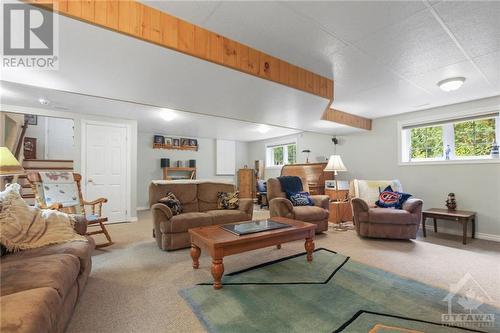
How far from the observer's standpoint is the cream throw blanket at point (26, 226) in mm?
1697

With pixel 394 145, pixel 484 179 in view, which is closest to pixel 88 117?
pixel 394 145

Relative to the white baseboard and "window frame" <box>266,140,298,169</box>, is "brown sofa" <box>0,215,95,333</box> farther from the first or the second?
"window frame" <box>266,140,298,169</box>

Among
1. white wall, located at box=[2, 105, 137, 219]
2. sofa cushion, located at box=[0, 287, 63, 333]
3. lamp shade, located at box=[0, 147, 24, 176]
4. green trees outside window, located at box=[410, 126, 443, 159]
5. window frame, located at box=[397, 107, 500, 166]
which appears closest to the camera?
sofa cushion, located at box=[0, 287, 63, 333]

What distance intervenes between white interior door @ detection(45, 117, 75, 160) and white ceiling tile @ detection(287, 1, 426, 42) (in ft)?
22.7

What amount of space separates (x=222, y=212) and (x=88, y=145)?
316cm

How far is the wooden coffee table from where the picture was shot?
2039 millimetres

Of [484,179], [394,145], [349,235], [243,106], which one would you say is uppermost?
Answer: [243,106]

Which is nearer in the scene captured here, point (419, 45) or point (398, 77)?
point (419, 45)

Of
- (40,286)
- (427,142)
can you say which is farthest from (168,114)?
(427,142)

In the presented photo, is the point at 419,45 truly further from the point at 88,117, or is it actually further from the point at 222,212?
the point at 88,117

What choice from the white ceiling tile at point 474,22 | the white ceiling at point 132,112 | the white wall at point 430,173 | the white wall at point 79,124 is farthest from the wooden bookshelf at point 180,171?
the white ceiling tile at point 474,22

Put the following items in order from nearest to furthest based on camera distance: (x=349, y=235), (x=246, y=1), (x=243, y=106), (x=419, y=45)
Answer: (x=246, y=1) < (x=419, y=45) < (x=243, y=106) < (x=349, y=235)

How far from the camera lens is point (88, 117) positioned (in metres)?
4.49

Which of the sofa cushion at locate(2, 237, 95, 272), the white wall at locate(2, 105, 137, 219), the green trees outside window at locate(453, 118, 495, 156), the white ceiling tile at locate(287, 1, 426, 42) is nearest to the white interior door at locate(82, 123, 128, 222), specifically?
the white wall at locate(2, 105, 137, 219)
